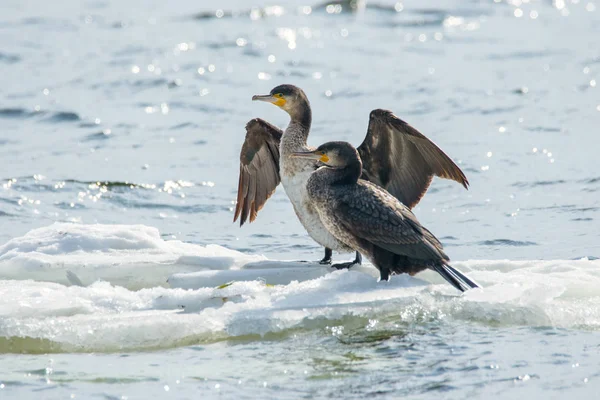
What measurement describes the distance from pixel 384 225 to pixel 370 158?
3.76ft

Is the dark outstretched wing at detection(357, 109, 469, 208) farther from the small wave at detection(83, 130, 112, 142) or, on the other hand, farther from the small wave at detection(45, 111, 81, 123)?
the small wave at detection(45, 111, 81, 123)

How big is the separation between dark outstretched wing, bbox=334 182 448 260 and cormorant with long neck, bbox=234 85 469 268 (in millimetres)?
520

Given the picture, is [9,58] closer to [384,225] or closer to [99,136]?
[99,136]

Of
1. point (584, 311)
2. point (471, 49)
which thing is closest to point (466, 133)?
point (471, 49)

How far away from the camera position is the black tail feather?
6430mm

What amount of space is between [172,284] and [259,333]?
37.4 inches

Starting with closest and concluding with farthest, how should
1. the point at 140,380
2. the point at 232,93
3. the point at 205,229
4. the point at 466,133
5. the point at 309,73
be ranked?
the point at 140,380 < the point at 205,229 < the point at 466,133 < the point at 232,93 < the point at 309,73

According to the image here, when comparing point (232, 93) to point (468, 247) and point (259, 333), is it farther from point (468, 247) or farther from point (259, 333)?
point (259, 333)

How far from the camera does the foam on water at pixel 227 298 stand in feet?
19.4

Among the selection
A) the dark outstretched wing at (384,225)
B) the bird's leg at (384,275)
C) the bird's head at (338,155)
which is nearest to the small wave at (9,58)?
the bird's head at (338,155)

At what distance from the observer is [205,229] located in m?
9.40

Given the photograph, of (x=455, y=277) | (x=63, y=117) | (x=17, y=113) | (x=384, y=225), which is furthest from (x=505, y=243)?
(x=17, y=113)

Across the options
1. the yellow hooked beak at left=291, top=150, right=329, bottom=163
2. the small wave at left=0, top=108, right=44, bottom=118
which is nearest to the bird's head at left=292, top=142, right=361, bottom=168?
the yellow hooked beak at left=291, top=150, right=329, bottom=163

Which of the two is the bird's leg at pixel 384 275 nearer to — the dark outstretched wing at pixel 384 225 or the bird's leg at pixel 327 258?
the dark outstretched wing at pixel 384 225
